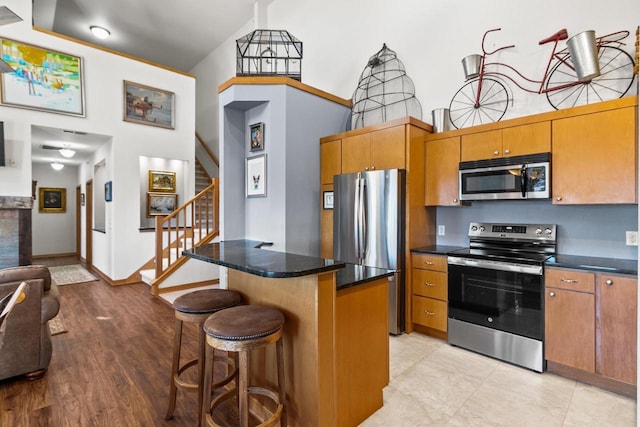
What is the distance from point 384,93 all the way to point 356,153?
0.93m

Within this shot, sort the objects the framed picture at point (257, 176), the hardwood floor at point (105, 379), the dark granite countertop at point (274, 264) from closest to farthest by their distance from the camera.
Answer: the dark granite countertop at point (274, 264), the hardwood floor at point (105, 379), the framed picture at point (257, 176)

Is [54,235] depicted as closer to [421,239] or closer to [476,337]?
[421,239]

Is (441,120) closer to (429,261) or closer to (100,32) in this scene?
(429,261)

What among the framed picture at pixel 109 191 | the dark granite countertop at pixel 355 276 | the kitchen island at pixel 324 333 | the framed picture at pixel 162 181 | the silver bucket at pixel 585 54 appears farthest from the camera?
the framed picture at pixel 162 181

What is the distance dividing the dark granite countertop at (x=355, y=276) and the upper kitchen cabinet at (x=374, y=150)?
4.94 ft

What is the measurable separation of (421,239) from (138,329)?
325cm

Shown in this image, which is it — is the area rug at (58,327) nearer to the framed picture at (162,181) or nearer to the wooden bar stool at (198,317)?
the wooden bar stool at (198,317)

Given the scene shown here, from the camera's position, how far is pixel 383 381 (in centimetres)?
205

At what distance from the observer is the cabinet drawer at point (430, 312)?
3.05 metres

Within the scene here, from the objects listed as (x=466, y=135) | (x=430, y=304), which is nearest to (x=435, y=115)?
(x=466, y=135)

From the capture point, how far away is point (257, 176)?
3.57 m

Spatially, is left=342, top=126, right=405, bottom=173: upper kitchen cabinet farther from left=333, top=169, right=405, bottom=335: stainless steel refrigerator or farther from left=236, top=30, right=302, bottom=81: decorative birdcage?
left=236, top=30, right=302, bottom=81: decorative birdcage

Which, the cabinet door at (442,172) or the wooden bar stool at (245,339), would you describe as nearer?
the wooden bar stool at (245,339)

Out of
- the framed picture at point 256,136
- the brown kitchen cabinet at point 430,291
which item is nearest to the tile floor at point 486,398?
the brown kitchen cabinet at point 430,291
